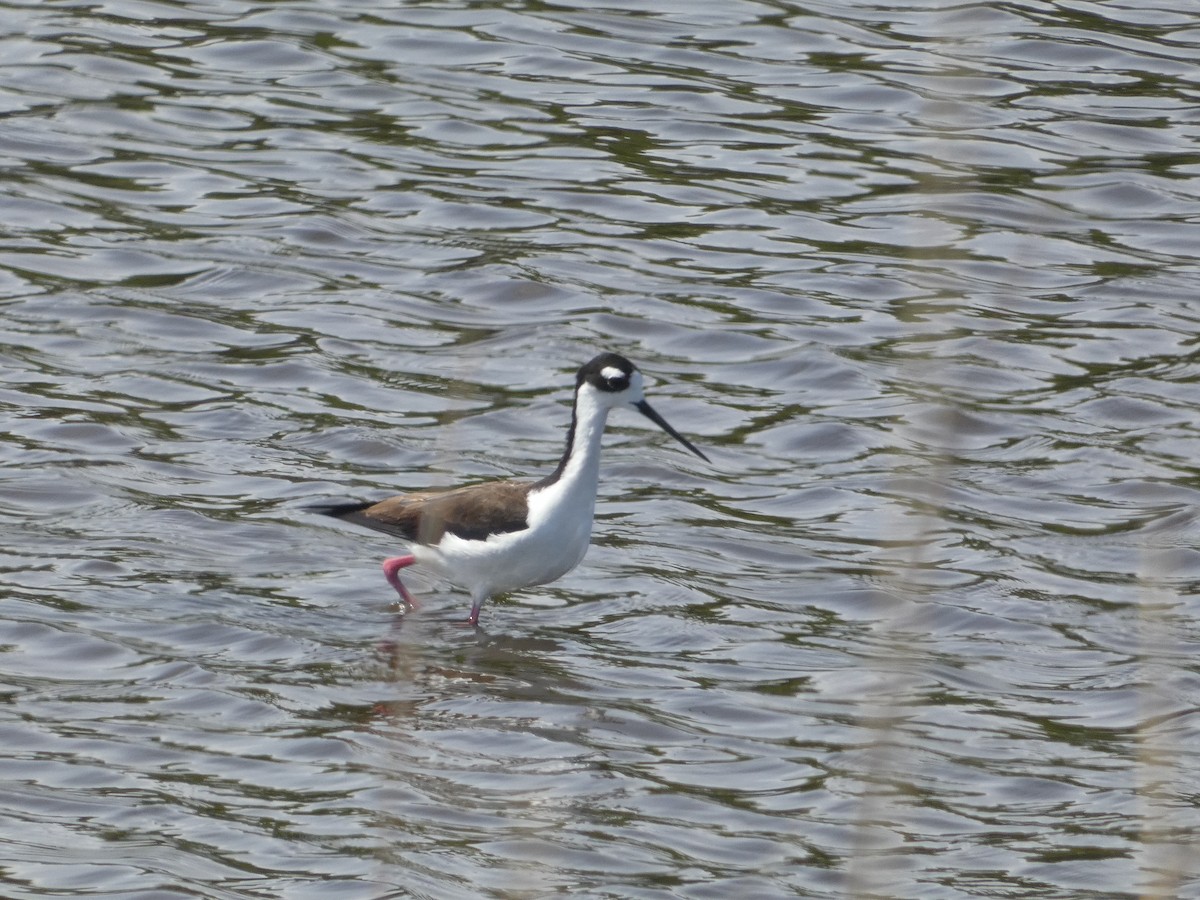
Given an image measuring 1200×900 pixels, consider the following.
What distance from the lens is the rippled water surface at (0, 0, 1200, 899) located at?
7.35 metres

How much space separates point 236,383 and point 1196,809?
6.79 metres

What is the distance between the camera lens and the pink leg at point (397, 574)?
10242 mm

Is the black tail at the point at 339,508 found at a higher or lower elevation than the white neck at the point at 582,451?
lower

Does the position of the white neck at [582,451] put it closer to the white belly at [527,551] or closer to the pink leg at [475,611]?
the white belly at [527,551]

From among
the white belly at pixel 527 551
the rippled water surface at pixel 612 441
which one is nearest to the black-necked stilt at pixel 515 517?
the white belly at pixel 527 551

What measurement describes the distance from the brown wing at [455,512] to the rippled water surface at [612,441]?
45 cm

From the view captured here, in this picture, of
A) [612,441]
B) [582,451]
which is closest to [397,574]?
[582,451]

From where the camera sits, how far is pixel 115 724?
26.9ft

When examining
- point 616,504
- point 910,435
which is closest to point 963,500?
point 910,435

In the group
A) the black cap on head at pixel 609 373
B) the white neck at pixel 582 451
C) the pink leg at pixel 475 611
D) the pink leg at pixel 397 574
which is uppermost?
the black cap on head at pixel 609 373

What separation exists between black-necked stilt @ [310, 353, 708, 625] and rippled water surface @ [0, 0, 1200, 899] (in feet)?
1.07

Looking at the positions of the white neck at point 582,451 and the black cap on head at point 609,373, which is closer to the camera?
the white neck at point 582,451

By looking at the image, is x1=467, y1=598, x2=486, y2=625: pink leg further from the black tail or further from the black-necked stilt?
the black tail

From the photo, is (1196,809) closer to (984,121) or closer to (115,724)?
(115,724)
